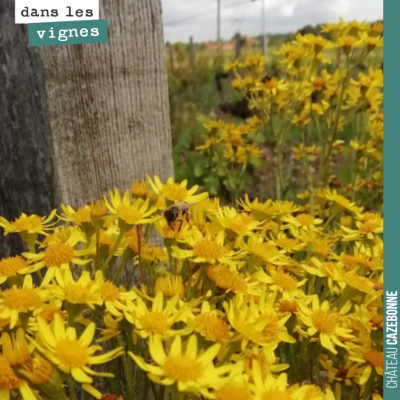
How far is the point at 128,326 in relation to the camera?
2.73 feet

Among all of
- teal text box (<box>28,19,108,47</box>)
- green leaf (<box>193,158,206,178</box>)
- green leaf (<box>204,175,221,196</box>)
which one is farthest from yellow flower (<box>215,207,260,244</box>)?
green leaf (<box>193,158,206,178</box>)

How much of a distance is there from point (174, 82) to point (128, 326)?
5.12 m

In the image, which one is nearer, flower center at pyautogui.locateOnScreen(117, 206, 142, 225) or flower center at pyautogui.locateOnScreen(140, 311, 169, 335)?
flower center at pyautogui.locateOnScreen(140, 311, 169, 335)

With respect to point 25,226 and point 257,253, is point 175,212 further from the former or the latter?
point 25,226

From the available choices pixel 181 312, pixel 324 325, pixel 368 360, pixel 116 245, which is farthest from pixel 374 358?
pixel 116 245

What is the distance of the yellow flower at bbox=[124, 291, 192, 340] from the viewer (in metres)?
0.74

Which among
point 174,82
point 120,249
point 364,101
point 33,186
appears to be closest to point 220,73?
point 174,82

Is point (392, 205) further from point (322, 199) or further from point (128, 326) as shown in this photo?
point (322, 199)

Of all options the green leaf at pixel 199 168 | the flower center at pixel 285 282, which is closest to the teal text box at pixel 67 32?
the flower center at pixel 285 282

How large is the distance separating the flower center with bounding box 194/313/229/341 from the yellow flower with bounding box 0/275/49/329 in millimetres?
276

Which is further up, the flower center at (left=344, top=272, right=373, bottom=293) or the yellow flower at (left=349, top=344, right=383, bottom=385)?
the flower center at (left=344, top=272, right=373, bottom=293)

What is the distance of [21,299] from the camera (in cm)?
81

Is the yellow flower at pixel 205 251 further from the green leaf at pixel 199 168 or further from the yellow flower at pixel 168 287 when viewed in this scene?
the green leaf at pixel 199 168

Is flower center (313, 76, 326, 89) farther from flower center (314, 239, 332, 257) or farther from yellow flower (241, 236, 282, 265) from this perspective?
yellow flower (241, 236, 282, 265)
